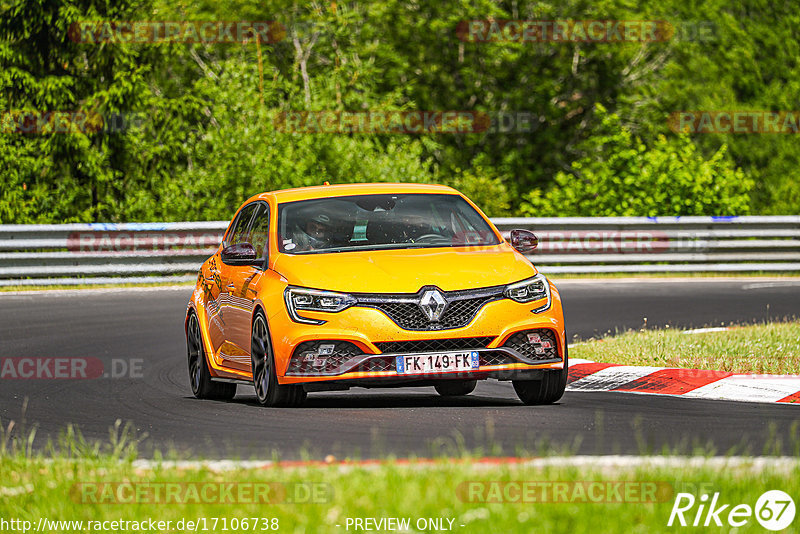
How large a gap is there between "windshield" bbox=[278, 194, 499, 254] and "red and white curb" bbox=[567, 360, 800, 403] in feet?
5.57

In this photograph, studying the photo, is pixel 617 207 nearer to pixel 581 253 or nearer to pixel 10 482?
pixel 581 253

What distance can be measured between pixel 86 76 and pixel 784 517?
2657cm

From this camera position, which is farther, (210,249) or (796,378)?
(210,249)

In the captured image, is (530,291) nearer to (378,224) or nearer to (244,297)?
(378,224)

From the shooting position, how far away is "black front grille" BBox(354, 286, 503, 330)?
375 inches

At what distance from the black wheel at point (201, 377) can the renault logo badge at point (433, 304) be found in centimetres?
265

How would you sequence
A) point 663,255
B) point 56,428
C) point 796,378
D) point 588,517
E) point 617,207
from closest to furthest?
point 588,517, point 56,428, point 796,378, point 663,255, point 617,207

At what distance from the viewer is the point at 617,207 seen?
95.5ft

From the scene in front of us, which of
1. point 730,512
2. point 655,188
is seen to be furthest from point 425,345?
point 655,188

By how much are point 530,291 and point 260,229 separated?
8.50ft

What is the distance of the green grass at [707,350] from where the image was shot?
12.0 meters

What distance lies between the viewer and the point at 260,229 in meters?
11.5

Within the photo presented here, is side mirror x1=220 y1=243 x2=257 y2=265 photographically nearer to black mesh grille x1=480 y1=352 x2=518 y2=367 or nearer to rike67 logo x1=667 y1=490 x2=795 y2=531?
black mesh grille x1=480 y1=352 x2=518 y2=367

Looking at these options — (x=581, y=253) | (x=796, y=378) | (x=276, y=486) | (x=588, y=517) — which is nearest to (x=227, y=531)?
(x=276, y=486)
